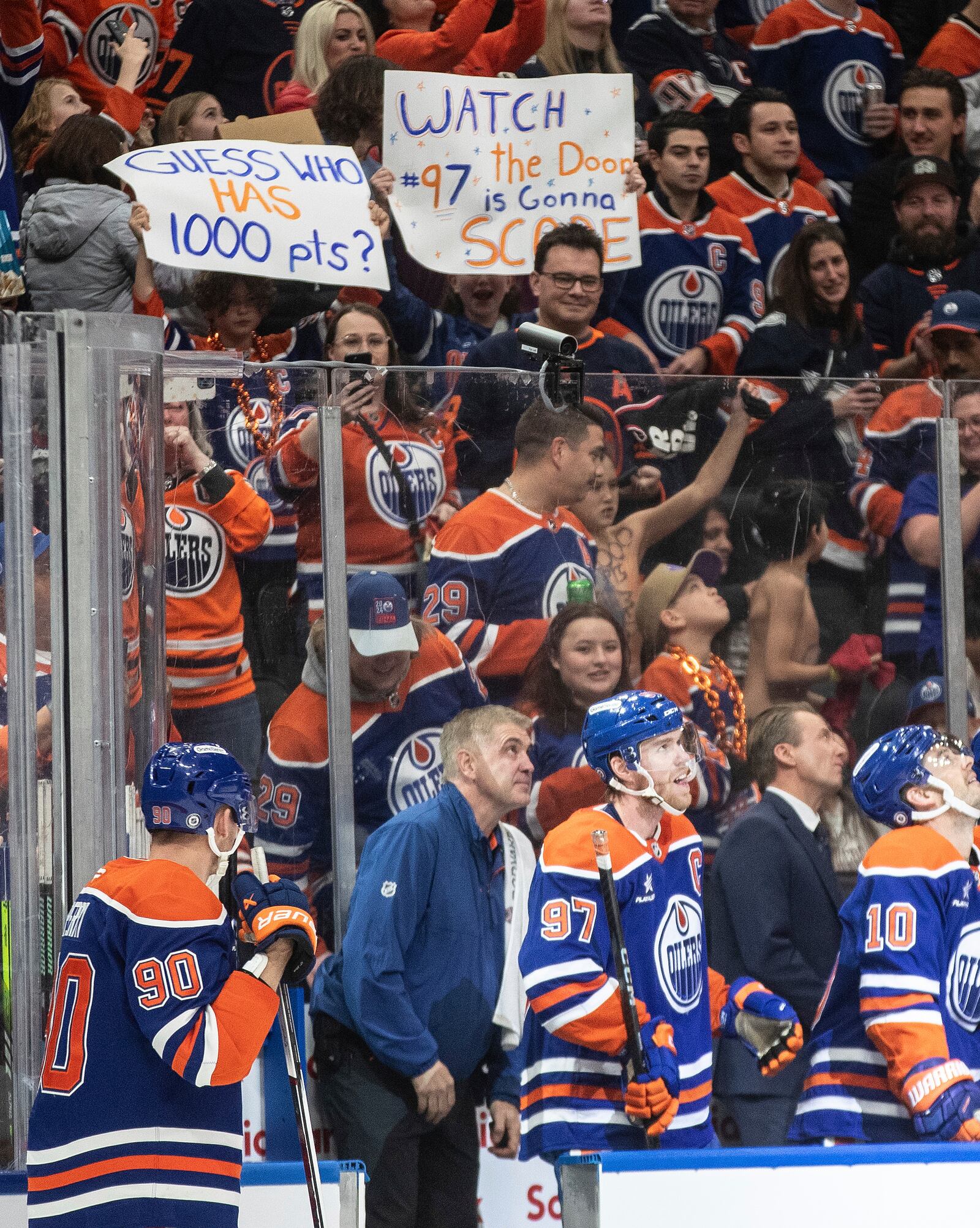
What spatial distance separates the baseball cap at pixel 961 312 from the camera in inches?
217

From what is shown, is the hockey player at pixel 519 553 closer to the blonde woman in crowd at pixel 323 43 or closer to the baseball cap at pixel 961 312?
the baseball cap at pixel 961 312

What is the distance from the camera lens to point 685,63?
22.9 ft

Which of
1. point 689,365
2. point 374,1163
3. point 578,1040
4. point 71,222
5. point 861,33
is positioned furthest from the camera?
point 861,33

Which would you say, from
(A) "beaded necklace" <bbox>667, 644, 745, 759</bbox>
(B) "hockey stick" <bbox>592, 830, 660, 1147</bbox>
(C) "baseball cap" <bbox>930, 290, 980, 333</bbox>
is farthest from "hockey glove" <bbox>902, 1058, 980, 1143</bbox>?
(C) "baseball cap" <bbox>930, 290, 980, 333</bbox>

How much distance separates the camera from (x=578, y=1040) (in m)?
3.85

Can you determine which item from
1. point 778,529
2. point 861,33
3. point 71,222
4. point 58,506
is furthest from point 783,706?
point 861,33

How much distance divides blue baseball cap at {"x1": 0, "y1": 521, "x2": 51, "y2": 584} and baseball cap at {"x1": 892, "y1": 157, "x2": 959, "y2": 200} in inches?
158

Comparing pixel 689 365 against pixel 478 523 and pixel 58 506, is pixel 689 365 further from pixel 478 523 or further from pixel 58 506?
pixel 58 506

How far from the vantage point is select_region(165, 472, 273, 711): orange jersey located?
4410 mm

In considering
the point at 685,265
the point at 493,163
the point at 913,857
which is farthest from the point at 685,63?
the point at 913,857

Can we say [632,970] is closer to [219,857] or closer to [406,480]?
[219,857]

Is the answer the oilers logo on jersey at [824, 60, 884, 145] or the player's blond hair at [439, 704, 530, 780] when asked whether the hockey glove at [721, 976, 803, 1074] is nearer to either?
the player's blond hair at [439, 704, 530, 780]

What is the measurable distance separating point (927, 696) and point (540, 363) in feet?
4.58

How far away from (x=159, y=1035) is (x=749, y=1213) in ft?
4.12
